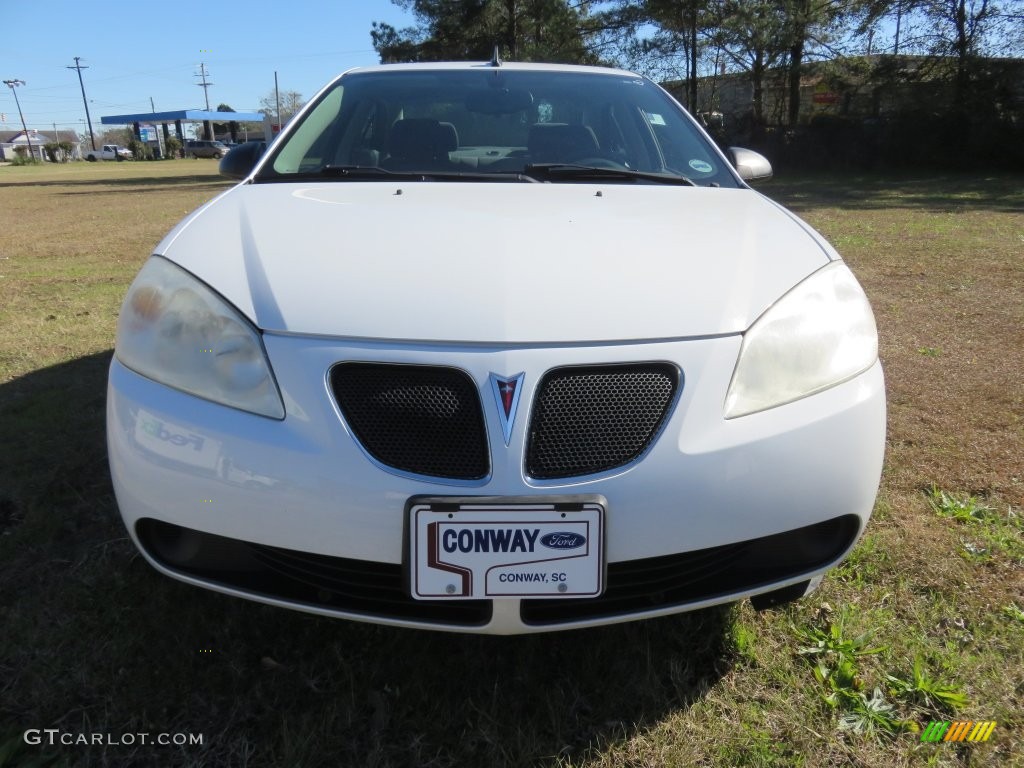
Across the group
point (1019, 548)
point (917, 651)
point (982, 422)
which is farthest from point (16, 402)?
point (982, 422)

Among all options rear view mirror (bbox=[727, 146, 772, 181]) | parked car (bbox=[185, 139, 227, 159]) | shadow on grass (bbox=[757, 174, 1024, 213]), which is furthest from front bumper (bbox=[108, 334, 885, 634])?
parked car (bbox=[185, 139, 227, 159])

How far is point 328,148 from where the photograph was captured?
8.30 ft

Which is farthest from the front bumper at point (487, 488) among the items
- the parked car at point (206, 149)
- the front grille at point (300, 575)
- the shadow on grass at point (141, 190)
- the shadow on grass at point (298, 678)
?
the parked car at point (206, 149)

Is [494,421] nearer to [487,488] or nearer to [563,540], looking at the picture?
[487,488]

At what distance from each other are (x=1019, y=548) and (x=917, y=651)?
0.69 meters

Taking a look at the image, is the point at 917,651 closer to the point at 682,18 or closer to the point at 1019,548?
the point at 1019,548

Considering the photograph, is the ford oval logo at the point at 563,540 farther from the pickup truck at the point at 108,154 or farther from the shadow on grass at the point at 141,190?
the pickup truck at the point at 108,154

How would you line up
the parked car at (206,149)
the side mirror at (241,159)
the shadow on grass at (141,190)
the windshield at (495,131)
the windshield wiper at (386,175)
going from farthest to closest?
the parked car at (206,149), the shadow on grass at (141,190), the side mirror at (241,159), the windshield at (495,131), the windshield wiper at (386,175)

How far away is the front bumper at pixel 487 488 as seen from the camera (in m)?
1.29

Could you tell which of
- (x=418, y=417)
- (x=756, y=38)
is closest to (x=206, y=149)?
(x=756, y=38)

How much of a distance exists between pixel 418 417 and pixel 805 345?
0.78m

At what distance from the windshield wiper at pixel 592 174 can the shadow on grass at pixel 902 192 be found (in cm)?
1006

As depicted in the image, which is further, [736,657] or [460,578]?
[736,657]

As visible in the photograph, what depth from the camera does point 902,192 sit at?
46.6 feet
